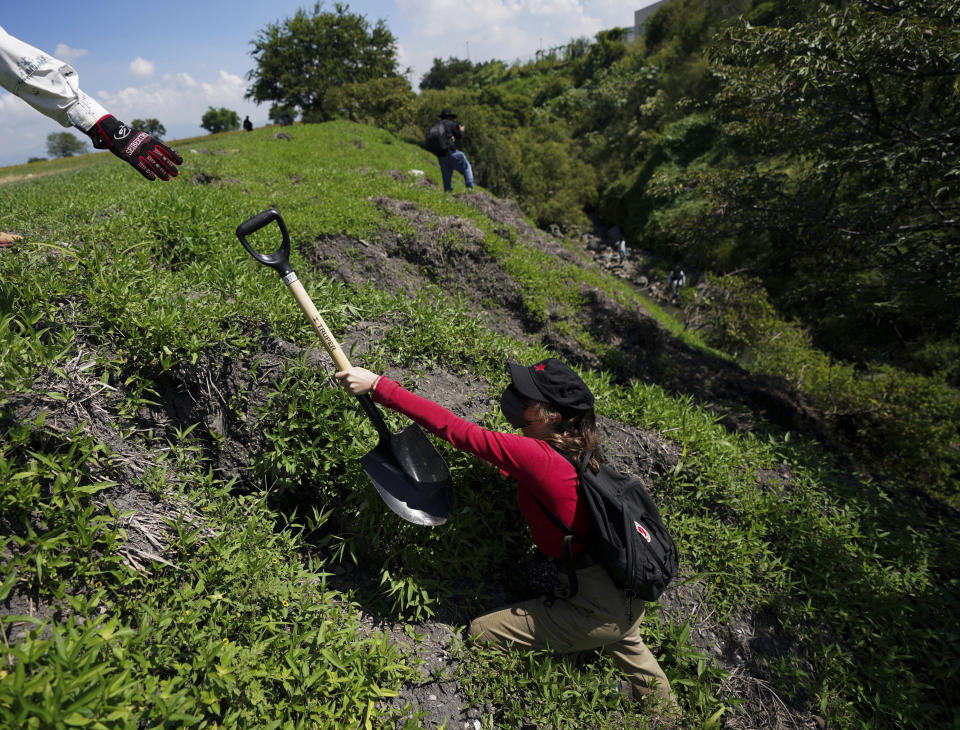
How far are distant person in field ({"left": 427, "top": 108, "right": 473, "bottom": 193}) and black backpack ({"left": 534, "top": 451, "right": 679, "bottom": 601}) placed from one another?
328 inches

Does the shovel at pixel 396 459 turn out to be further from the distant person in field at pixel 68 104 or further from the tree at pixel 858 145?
the tree at pixel 858 145

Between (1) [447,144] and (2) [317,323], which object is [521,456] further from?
(1) [447,144]

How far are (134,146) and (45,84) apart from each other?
421mm

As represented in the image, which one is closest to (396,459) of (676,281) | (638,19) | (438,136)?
(438,136)

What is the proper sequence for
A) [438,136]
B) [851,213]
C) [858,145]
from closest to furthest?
[858,145]
[851,213]
[438,136]

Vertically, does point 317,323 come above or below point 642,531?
above

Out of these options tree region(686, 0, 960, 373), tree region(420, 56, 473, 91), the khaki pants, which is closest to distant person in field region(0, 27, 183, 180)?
the khaki pants

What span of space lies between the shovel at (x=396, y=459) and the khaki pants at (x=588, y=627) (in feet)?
2.17

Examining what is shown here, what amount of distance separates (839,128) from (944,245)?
179cm

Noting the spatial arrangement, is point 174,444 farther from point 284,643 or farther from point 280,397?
point 284,643

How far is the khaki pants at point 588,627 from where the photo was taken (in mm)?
2420

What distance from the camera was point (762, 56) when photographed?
17.3 ft

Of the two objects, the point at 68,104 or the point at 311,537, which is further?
the point at 311,537

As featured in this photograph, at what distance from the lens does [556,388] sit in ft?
7.80
